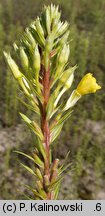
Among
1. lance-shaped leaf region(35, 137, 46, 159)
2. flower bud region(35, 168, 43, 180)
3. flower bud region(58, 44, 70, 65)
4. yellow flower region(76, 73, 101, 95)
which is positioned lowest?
flower bud region(35, 168, 43, 180)

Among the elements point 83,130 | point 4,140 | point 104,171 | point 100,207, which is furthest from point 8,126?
point 100,207

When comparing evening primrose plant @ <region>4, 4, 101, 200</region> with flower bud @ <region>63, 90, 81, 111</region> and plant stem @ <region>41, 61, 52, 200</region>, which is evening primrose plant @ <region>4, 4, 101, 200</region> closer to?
plant stem @ <region>41, 61, 52, 200</region>

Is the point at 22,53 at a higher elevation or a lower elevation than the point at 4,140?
lower

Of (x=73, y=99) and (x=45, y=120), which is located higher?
(x=73, y=99)

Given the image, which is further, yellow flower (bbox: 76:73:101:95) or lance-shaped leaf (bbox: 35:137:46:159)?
yellow flower (bbox: 76:73:101:95)

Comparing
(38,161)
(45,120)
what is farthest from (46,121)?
(38,161)

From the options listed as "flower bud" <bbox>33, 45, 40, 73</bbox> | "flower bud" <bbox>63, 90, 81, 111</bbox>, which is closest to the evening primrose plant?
"flower bud" <bbox>33, 45, 40, 73</bbox>

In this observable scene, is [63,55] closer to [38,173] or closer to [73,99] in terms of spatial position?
[73,99]

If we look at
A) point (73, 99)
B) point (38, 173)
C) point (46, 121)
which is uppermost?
point (73, 99)

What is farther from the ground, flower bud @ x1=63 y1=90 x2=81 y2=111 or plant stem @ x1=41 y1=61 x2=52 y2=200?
flower bud @ x1=63 y1=90 x2=81 y2=111

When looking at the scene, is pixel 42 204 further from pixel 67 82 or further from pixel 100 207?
pixel 67 82

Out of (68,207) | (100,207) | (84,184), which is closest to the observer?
(68,207)
